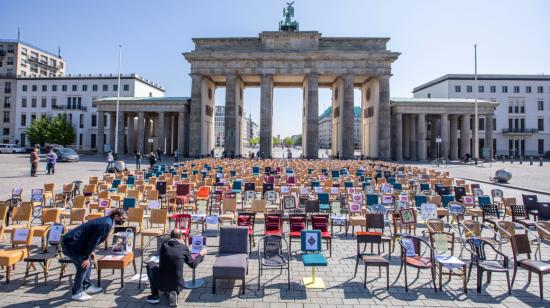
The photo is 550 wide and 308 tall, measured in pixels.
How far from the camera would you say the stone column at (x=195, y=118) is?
54.2m

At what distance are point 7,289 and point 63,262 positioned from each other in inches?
40.1

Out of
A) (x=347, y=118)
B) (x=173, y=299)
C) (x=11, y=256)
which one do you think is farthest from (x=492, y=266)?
(x=347, y=118)

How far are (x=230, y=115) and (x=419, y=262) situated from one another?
49.5 meters

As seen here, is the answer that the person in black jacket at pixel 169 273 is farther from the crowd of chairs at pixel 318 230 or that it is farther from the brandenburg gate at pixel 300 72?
the brandenburg gate at pixel 300 72

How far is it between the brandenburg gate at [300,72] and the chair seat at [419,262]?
150 feet

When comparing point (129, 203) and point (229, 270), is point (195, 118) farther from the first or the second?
point (229, 270)

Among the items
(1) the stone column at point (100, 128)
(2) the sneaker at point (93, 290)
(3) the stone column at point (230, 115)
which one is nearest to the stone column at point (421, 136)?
(3) the stone column at point (230, 115)

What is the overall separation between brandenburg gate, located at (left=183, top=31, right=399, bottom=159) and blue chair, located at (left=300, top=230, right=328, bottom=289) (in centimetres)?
4568

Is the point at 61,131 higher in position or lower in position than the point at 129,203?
higher

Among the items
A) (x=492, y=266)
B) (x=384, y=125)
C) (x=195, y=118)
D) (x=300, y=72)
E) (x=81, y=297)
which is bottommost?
(x=81, y=297)

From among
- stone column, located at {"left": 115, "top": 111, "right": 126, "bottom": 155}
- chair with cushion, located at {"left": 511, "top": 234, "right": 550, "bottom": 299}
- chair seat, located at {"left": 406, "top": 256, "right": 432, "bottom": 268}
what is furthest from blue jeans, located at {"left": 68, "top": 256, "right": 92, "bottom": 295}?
stone column, located at {"left": 115, "top": 111, "right": 126, "bottom": 155}

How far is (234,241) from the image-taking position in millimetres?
7691

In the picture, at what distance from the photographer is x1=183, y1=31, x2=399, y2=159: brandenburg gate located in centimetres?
5241

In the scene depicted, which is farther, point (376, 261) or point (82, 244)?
point (376, 261)
